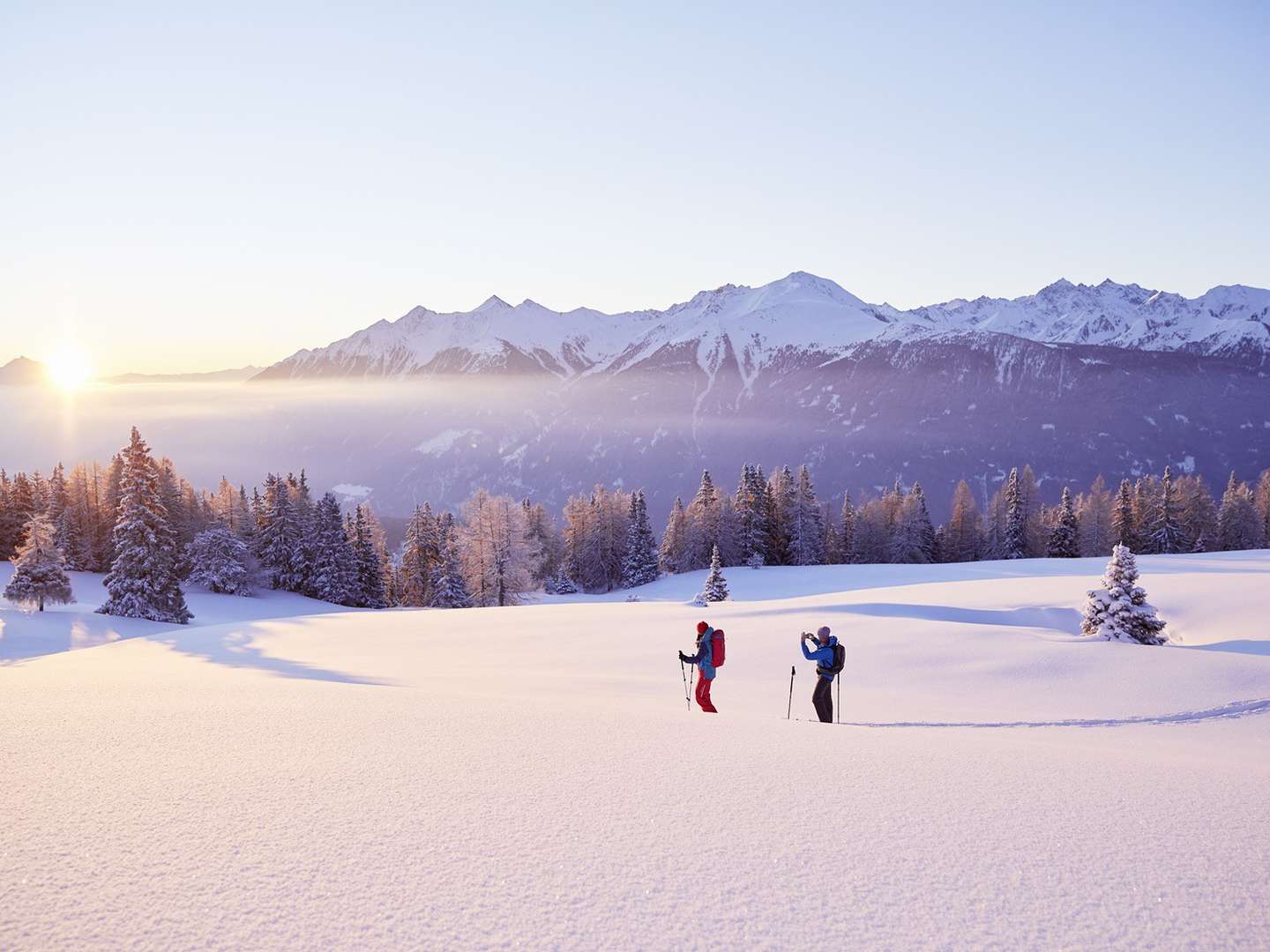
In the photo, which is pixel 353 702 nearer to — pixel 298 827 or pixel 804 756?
pixel 298 827

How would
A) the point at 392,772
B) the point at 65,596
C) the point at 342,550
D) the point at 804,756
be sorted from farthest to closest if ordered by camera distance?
the point at 342,550, the point at 65,596, the point at 804,756, the point at 392,772

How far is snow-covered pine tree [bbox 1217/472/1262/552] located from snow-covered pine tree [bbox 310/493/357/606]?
273 ft

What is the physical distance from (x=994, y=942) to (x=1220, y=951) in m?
1.09

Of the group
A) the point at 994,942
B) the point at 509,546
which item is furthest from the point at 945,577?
the point at 994,942

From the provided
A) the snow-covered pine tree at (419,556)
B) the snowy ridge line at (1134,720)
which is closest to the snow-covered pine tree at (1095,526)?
the snow-covered pine tree at (419,556)

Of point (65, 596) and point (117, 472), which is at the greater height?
point (117, 472)

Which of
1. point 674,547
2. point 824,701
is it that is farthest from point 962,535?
point 824,701

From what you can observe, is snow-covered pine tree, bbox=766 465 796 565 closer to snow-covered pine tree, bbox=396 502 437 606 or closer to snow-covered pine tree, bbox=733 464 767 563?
snow-covered pine tree, bbox=733 464 767 563

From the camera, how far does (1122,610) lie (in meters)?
18.0

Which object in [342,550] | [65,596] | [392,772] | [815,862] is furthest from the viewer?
[342,550]

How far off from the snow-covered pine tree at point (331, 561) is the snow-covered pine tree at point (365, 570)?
0.49 meters

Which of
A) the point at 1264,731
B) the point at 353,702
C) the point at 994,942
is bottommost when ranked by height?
the point at 1264,731

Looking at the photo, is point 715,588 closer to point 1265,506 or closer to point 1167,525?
point 1167,525

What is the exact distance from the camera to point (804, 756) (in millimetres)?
6672
